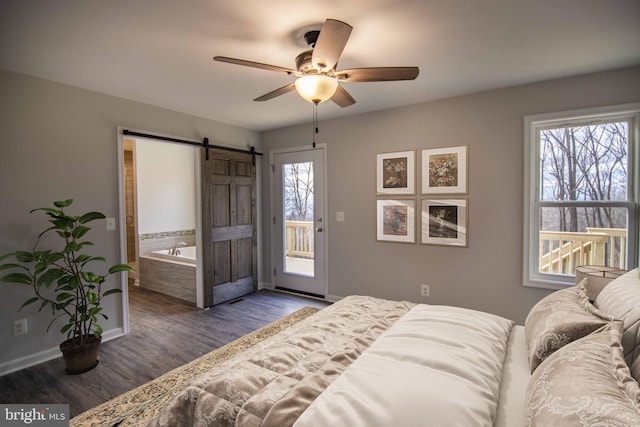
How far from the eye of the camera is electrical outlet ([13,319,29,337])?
2.47 m

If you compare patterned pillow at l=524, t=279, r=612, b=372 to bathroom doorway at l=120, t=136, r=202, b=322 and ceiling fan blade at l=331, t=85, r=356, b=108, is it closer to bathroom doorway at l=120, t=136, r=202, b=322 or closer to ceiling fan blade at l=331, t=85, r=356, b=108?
ceiling fan blade at l=331, t=85, r=356, b=108

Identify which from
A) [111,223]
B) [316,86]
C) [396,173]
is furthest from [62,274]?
[396,173]

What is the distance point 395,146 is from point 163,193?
13.5ft

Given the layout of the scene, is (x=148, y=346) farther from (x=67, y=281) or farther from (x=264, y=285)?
(x=264, y=285)

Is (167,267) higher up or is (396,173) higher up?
(396,173)

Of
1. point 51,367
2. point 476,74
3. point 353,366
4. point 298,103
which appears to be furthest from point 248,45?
point 51,367

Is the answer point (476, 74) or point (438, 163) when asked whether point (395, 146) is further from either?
point (476, 74)

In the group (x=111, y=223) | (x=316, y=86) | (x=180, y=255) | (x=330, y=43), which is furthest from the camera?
(x=180, y=255)

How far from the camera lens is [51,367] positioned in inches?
98.3

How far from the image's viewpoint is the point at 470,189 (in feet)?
10.3

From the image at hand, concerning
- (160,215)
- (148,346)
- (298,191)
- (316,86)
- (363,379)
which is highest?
(316,86)

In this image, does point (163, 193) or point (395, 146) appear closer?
point (395, 146)

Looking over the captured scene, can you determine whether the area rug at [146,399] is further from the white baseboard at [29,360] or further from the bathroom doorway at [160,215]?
the bathroom doorway at [160,215]

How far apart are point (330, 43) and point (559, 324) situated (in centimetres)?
169
